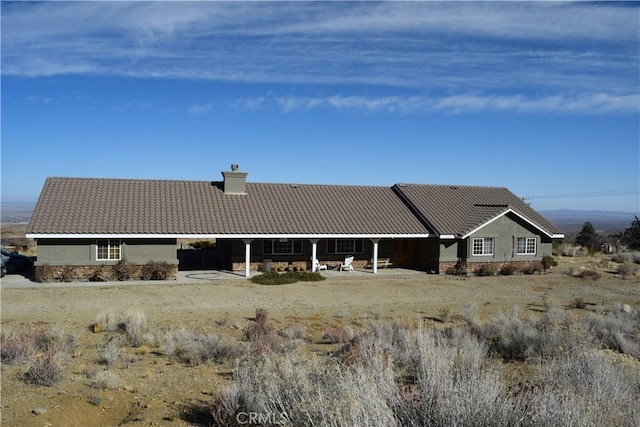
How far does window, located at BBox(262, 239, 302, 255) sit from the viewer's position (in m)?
27.4

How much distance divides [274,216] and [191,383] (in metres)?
18.2

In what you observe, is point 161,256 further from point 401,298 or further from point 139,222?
point 401,298

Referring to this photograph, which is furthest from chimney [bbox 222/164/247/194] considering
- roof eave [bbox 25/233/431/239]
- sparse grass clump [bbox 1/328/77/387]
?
sparse grass clump [bbox 1/328/77/387]

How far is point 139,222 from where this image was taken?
80.6 feet

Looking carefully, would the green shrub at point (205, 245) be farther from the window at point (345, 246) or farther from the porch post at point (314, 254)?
the porch post at point (314, 254)

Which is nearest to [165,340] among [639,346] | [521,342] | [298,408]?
[298,408]

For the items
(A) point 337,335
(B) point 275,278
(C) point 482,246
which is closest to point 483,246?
(C) point 482,246

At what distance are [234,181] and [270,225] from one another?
4115mm

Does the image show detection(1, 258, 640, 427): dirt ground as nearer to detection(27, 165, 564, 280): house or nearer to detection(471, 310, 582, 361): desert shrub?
detection(27, 165, 564, 280): house

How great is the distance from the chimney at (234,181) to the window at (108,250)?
22.1 feet

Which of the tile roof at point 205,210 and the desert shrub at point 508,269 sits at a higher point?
the tile roof at point 205,210

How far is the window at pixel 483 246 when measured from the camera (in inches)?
1112

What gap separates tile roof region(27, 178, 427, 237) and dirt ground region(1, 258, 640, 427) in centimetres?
289

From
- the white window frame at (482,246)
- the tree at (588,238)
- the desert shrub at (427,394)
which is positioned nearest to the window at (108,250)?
the desert shrub at (427,394)
